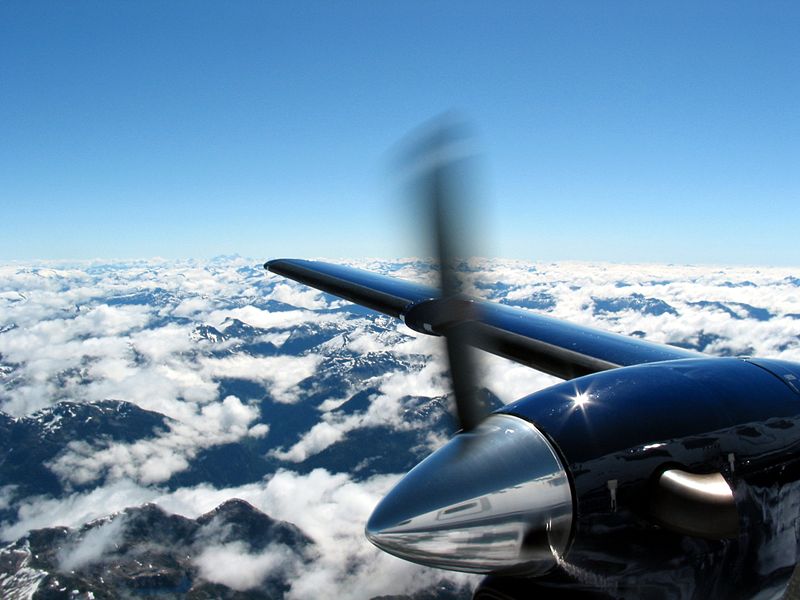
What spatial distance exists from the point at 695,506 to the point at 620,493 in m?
0.59

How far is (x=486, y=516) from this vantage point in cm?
416

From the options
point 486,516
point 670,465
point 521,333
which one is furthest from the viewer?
point 521,333

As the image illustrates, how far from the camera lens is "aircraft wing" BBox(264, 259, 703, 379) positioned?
9.41 m

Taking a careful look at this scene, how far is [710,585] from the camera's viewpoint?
4.62 metres

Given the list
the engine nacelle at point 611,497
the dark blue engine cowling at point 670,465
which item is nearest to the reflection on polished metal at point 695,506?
the engine nacelle at point 611,497

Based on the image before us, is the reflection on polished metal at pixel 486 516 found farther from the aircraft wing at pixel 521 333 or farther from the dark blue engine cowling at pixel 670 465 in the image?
the aircraft wing at pixel 521 333

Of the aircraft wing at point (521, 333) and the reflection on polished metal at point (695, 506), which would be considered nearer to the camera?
the reflection on polished metal at point (695, 506)

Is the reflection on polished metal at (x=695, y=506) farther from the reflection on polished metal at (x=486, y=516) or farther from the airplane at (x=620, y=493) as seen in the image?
the reflection on polished metal at (x=486, y=516)

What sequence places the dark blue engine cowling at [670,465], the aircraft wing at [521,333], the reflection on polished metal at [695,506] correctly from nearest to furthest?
the reflection on polished metal at [695,506], the dark blue engine cowling at [670,465], the aircraft wing at [521,333]

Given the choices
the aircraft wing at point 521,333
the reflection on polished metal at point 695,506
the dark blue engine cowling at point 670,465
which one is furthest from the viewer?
the aircraft wing at point 521,333

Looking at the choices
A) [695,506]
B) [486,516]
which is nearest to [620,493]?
[695,506]

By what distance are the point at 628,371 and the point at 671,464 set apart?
122 centimetres

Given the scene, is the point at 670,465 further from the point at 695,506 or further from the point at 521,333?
the point at 521,333

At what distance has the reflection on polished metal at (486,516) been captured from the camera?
13.7ft
